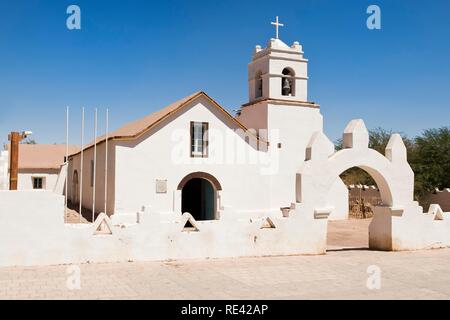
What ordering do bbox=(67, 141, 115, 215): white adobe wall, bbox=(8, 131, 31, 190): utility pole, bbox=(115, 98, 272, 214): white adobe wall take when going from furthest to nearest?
bbox=(67, 141, 115, 215): white adobe wall → bbox=(115, 98, 272, 214): white adobe wall → bbox=(8, 131, 31, 190): utility pole

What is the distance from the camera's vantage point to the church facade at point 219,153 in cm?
1978

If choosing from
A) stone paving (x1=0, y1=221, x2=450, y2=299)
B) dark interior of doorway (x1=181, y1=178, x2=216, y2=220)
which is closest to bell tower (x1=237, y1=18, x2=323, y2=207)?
dark interior of doorway (x1=181, y1=178, x2=216, y2=220)

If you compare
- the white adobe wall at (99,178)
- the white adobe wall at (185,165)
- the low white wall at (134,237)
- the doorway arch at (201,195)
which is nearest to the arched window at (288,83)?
the white adobe wall at (185,165)

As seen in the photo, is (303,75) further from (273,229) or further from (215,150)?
(273,229)

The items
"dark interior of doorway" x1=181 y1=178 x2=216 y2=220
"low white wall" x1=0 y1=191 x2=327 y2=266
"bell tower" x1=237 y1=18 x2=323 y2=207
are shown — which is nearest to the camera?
"low white wall" x1=0 y1=191 x2=327 y2=266

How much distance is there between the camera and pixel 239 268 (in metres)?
10.9

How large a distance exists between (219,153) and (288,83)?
19.1 ft

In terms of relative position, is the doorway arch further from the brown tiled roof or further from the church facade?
the brown tiled roof

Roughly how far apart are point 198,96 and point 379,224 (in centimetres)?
981

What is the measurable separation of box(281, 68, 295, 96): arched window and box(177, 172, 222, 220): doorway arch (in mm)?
6246

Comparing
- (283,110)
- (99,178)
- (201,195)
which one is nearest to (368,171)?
(283,110)

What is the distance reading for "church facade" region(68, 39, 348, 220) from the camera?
19.8m

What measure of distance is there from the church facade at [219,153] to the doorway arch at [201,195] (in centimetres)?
5
